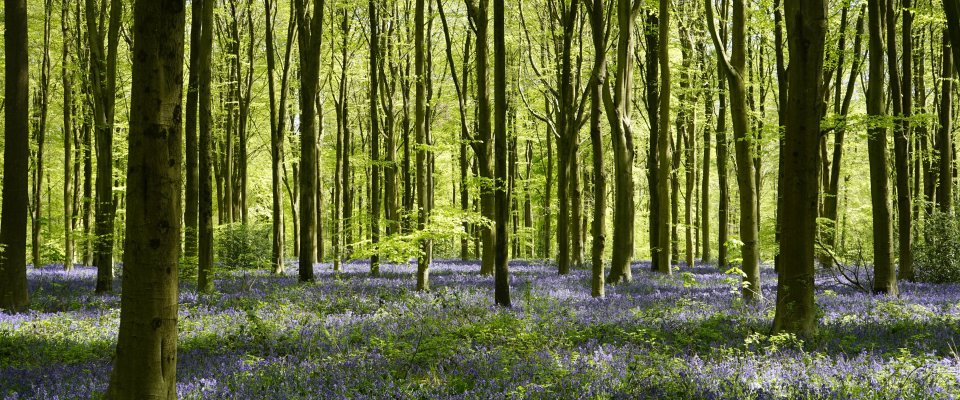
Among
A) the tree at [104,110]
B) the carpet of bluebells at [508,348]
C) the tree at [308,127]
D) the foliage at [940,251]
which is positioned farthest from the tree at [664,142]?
the tree at [104,110]

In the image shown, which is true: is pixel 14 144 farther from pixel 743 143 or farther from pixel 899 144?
pixel 899 144

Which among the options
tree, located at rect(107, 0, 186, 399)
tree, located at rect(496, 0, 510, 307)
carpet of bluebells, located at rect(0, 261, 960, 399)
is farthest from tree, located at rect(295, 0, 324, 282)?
tree, located at rect(107, 0, 186, 399)

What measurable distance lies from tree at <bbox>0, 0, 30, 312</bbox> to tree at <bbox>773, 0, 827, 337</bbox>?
12.4 metres

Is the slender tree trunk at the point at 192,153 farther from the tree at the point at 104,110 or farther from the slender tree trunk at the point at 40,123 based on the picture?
the slender tree trunk at the point at 40,123

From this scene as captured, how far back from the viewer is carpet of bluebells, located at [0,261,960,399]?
5.66m

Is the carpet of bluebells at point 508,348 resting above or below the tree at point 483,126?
below

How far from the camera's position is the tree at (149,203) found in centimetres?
414

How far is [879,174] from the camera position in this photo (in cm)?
1305

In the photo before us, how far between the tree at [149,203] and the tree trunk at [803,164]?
7077mm

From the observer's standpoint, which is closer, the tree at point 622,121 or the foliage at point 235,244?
the tree at point 622,121

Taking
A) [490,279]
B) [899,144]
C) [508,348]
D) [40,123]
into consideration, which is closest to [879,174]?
[899,144]

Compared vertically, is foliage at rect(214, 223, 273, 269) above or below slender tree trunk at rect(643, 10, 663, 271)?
below

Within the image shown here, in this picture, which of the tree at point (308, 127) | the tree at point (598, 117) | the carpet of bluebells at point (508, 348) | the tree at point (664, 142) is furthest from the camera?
the tree at point (664, 142)

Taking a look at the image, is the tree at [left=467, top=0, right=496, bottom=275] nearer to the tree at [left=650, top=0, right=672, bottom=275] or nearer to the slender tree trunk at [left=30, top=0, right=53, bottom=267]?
the tree at [left=650, top=0, right=672, bottom=275]
